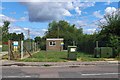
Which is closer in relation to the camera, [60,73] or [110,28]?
[60,73]

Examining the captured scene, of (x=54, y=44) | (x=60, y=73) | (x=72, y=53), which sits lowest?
(x=60, y=73)

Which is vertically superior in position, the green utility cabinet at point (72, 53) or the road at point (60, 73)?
the green utility cabinet at point (72, 53)

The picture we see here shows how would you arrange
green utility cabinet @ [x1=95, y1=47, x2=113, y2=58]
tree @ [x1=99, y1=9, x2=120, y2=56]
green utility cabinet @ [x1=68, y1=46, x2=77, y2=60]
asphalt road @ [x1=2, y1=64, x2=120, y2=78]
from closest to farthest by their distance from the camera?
asphalt road @ [x1=2, y1=64, x2=120, y2=78], green utility cabinet @ [x1=68, y1=46, x2=77, y2=60], green utility cabinet @ [x1=95, y1=47, x2=113, y2=58], tree @ [x1=99, y1=9, x2=120, y2=56]

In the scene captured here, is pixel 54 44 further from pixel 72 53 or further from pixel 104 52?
pixel 72 53

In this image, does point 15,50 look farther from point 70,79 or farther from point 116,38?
point 70,79

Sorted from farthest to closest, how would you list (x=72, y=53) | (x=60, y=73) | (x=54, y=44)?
(x=54, y=44)
(x=72, y=53)
(x=60, y=73)

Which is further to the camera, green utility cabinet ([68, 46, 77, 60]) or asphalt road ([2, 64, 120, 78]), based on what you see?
green utility cabinet ([68, 46, 77, 60])

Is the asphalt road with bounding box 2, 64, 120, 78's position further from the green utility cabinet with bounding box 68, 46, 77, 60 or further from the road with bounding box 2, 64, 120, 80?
the green utility cabinet with bounding box 68, 46, 77, 60

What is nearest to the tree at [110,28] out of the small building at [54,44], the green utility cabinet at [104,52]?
the green utility cabinet at [104,52]

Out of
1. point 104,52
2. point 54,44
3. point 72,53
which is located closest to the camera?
point 72,53

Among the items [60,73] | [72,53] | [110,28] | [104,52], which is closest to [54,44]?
[110,28]

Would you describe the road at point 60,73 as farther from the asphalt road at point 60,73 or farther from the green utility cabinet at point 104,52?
the green utility cabinet at point 104,52

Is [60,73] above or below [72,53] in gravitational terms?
below

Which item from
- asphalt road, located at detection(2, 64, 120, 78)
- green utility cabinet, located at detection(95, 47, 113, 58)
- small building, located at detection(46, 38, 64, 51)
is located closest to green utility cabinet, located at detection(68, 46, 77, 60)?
green utility cabinet, located at detection(95, 47, 113, 58)
